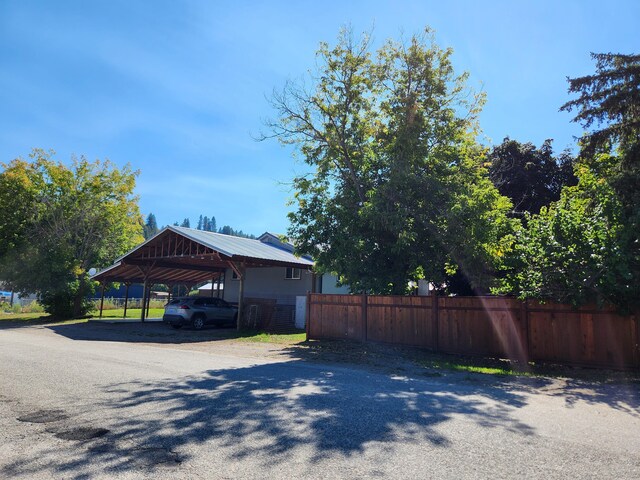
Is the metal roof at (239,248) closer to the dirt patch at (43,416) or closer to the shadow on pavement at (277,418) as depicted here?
the shadow on pavement at (277,418)

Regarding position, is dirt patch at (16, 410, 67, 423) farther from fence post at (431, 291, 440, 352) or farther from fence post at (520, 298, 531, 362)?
fence post at (520, 298, 531, 362)

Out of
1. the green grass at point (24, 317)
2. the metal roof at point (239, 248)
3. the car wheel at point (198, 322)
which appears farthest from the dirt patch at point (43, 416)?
the green grass at point (24, 317)

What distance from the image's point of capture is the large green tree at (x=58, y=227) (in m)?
26.2

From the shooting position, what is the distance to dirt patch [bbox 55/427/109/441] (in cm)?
490

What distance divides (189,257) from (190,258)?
103cm

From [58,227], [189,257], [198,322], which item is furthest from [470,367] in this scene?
[58,227]

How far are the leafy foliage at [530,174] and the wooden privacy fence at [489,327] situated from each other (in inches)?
381

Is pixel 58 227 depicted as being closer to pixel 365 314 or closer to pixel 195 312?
pixel 195 312

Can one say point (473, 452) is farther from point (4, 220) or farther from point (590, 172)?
point (4, 220)

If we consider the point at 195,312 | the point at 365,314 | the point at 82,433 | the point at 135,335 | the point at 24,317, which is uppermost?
the point at 365,314

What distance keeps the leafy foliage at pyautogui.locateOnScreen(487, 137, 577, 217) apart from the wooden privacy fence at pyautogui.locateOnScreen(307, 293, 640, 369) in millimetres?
9684

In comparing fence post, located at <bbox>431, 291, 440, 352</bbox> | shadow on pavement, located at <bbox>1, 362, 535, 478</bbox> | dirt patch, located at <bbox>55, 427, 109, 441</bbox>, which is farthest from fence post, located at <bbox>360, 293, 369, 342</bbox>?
dirt patch, located at <bbox>55, 427, 109, 441</bbox>

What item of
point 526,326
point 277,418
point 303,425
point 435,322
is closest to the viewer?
point 303,425

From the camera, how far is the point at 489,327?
1271cm
